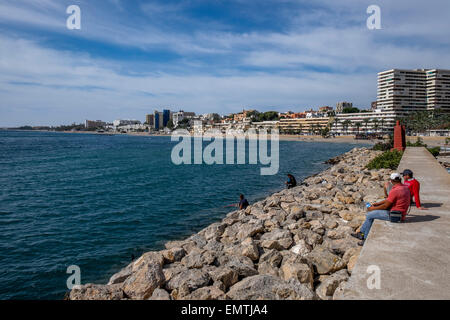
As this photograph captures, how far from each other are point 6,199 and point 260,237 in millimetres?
16844

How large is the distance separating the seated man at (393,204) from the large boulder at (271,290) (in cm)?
260

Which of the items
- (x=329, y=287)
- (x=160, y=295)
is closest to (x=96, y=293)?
(x=160, y=295)

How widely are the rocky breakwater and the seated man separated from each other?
2.60 ft

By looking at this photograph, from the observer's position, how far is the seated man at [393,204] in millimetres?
6129

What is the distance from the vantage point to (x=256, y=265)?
6.59 meters

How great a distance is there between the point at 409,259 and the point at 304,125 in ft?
492

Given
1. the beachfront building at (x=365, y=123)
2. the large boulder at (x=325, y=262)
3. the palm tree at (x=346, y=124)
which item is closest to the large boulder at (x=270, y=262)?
the large boulder at (x=325, y=262)

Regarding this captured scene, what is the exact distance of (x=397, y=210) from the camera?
6113 millimetres

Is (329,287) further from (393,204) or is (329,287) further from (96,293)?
(96,293)

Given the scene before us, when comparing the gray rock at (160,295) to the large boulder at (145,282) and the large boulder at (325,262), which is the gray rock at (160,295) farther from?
the large boulder at (325,262)

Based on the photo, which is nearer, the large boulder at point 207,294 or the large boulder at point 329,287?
the large boulder at point 207,294

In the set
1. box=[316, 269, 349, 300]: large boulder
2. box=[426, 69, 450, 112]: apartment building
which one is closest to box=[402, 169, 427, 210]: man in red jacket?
box=[316, 269, 349, 300]: large boulder
